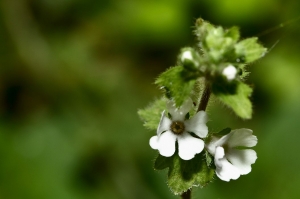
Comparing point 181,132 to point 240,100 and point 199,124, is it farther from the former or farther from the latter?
point 240,100

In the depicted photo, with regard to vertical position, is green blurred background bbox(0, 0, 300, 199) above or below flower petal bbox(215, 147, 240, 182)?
above

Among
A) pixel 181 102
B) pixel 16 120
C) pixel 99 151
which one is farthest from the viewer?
pixel 16 120

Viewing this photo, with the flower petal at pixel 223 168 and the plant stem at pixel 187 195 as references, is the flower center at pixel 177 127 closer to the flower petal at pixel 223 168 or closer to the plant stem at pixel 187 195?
the flower petal at pixel 223 168

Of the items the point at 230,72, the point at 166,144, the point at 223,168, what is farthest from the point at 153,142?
the point at 230,72

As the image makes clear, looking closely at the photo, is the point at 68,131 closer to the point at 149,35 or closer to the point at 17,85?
the point at 17,85

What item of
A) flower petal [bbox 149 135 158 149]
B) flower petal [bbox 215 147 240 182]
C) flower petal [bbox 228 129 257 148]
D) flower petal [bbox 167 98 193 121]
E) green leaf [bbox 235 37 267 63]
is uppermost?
green leaf [bbox 235 37 267 63]

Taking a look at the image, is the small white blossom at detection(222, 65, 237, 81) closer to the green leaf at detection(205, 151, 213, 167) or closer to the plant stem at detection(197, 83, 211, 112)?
the plant stem at detection(197, 83, 211, 112)

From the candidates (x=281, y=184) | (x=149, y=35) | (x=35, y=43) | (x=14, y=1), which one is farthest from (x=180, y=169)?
(x=14, y=1)

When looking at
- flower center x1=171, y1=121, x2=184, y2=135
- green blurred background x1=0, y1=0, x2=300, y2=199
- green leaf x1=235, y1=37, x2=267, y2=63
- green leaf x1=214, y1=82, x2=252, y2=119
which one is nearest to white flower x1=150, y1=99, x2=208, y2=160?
flower center x1=171, y1=121, x2=184, y2=135
